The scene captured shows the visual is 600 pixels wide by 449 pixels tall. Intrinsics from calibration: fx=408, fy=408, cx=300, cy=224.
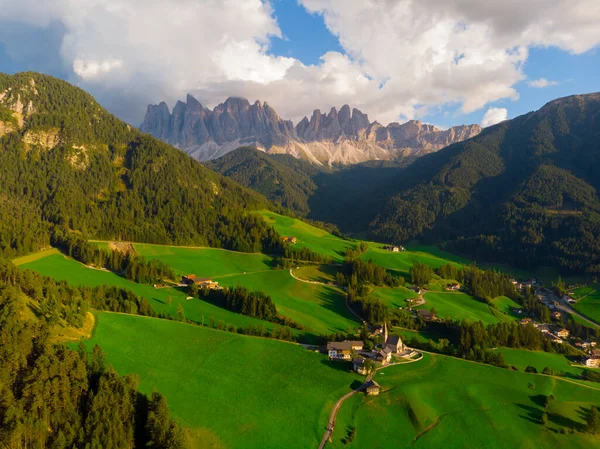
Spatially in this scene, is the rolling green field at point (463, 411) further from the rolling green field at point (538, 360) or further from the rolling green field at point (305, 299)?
the rolling green field at point (305, 299)

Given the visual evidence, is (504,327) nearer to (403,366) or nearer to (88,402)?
(403,366)

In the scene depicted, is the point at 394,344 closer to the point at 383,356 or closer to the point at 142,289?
the point at 383,356

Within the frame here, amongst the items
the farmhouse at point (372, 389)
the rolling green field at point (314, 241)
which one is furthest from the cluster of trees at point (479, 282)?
the farmhouse at point (372, 389)

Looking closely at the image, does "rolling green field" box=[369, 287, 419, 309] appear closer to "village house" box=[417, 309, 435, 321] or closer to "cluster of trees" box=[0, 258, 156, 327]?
"village house" box=[417, 309, 435, 321]

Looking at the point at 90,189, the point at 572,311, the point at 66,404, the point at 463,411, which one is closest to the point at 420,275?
the point at 572,311

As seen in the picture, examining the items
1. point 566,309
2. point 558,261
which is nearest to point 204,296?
point 566,309
